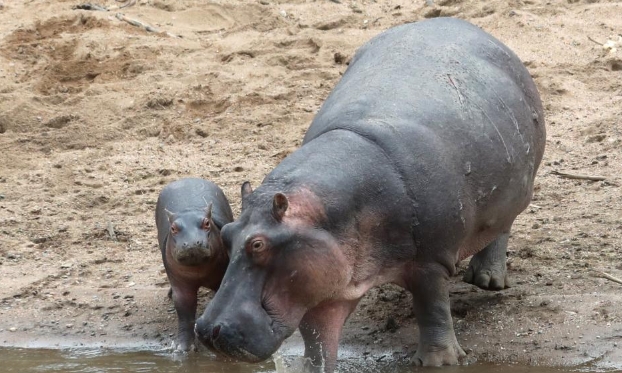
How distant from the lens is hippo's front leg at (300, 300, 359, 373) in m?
4.99

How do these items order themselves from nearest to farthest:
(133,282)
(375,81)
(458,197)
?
(458,197) → (375,81) → (133,282)

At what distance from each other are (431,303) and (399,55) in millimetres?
1308

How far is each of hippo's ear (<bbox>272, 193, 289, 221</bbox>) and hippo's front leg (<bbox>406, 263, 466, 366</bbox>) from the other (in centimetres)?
87

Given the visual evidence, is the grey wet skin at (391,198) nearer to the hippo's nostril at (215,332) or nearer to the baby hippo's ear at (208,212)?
the hippo's nostril at (215,332)

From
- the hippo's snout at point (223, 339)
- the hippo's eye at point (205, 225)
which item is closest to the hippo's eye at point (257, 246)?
the hippo's snout at point (223, 339)

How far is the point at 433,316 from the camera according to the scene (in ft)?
18.0

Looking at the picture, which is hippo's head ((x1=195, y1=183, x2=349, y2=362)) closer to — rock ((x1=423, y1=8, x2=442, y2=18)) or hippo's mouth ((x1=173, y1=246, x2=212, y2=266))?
hippo's mouth ((x1=173, y1=246, x2=212, y2=266))

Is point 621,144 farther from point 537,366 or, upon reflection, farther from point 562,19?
point 537,366

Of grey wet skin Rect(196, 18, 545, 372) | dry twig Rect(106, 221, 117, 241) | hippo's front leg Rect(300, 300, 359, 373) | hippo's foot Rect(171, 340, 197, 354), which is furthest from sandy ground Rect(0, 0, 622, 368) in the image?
hippo's front leg Rect(300, 300, 359, 373)

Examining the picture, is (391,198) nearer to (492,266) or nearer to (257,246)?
(257,246)

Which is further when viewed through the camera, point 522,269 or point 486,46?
point 522,269

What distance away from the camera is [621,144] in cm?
821

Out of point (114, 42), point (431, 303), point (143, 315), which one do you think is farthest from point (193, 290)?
point (114, 42)

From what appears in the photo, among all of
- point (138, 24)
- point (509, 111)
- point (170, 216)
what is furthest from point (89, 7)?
point (509, 111)
